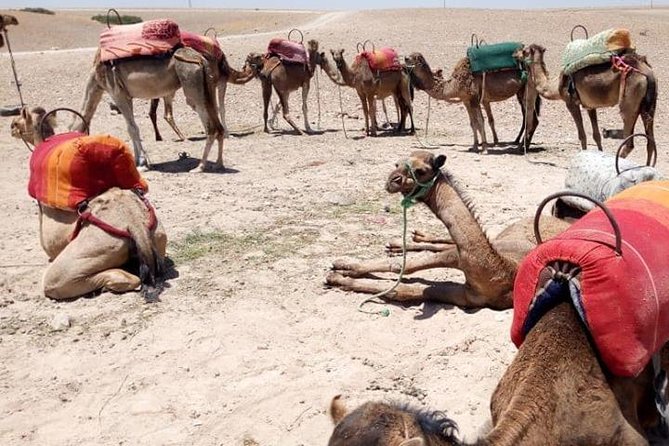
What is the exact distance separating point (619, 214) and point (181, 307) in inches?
153

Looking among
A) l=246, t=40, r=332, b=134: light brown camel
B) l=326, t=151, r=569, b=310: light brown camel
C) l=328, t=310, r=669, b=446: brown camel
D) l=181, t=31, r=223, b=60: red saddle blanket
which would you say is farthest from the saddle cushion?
l=328, t=310, r=669, b=446: brown camel

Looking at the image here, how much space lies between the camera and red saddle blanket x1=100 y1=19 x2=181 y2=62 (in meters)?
11.6

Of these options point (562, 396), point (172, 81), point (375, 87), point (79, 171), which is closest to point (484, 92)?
point (375, 87)

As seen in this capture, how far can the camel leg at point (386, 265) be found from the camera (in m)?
6.11

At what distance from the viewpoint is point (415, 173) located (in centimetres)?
556

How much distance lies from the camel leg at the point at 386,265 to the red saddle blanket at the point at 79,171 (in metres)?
2.27

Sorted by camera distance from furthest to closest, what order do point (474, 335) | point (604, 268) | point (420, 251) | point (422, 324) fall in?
point (420, 251) < point (422, 324) < point (474, 335) < point (604, 268)

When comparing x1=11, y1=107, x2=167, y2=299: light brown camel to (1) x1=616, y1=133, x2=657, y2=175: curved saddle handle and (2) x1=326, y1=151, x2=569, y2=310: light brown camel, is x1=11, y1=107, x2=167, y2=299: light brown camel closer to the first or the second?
(2) x1=326, y1=151, x2=569, y2=310: light brown camel

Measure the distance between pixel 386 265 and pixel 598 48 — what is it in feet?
21.2

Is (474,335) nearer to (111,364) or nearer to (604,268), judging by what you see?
(604,268)

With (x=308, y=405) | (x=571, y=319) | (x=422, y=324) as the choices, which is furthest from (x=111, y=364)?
(x=571, y=319)

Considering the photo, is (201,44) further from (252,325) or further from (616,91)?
(252,325)

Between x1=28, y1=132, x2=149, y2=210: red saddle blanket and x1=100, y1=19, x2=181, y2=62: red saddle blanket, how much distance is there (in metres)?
5.00

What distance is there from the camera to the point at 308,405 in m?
4.53
